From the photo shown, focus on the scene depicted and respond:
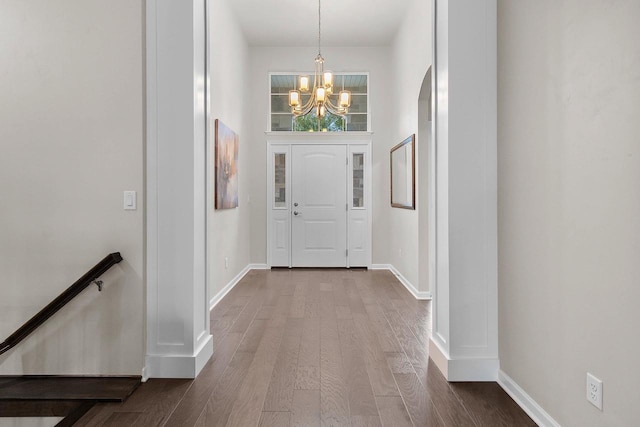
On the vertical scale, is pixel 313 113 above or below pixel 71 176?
above

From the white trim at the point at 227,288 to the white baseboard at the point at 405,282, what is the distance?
2.03 meters

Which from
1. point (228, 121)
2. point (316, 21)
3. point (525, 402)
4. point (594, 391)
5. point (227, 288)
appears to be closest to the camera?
point (594, 391)

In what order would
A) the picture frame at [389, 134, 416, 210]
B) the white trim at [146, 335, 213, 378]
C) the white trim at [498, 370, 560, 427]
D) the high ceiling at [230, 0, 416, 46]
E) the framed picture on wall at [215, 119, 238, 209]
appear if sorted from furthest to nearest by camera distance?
the high ceiling at [230, 0, 416, 46] → the picture frame at [389, 134, 416, 210] → the framed picture on wall at [215, 119, 238, 209] → the white trim at [146, 335, 213, 378] → the white trim at [498, 370, 560, 427]

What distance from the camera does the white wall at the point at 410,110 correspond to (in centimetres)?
475

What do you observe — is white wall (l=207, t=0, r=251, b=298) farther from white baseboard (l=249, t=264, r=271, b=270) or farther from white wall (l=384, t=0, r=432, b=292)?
white wall (l=384, t=0, r=432, b=292)

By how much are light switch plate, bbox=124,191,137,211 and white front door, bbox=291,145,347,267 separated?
4416 millimetres

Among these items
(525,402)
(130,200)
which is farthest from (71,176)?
(525,402)

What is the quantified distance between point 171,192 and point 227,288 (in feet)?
8.96

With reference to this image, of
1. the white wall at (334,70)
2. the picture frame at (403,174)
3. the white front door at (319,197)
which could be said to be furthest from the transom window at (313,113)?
Answer: the picture frame at (403,174)

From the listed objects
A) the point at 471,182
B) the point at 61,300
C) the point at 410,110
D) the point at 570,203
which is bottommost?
the point at 61,300

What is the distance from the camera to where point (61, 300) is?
2537mm

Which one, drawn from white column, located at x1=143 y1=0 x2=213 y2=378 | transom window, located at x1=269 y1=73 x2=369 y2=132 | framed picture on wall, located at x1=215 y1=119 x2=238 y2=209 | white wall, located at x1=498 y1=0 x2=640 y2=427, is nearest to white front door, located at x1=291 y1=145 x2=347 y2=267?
transom window, located at x1=269 y1=73 x2=369 y2=132

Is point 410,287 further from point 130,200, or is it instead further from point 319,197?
point 130,200

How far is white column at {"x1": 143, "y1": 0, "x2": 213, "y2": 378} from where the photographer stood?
2.63 m
